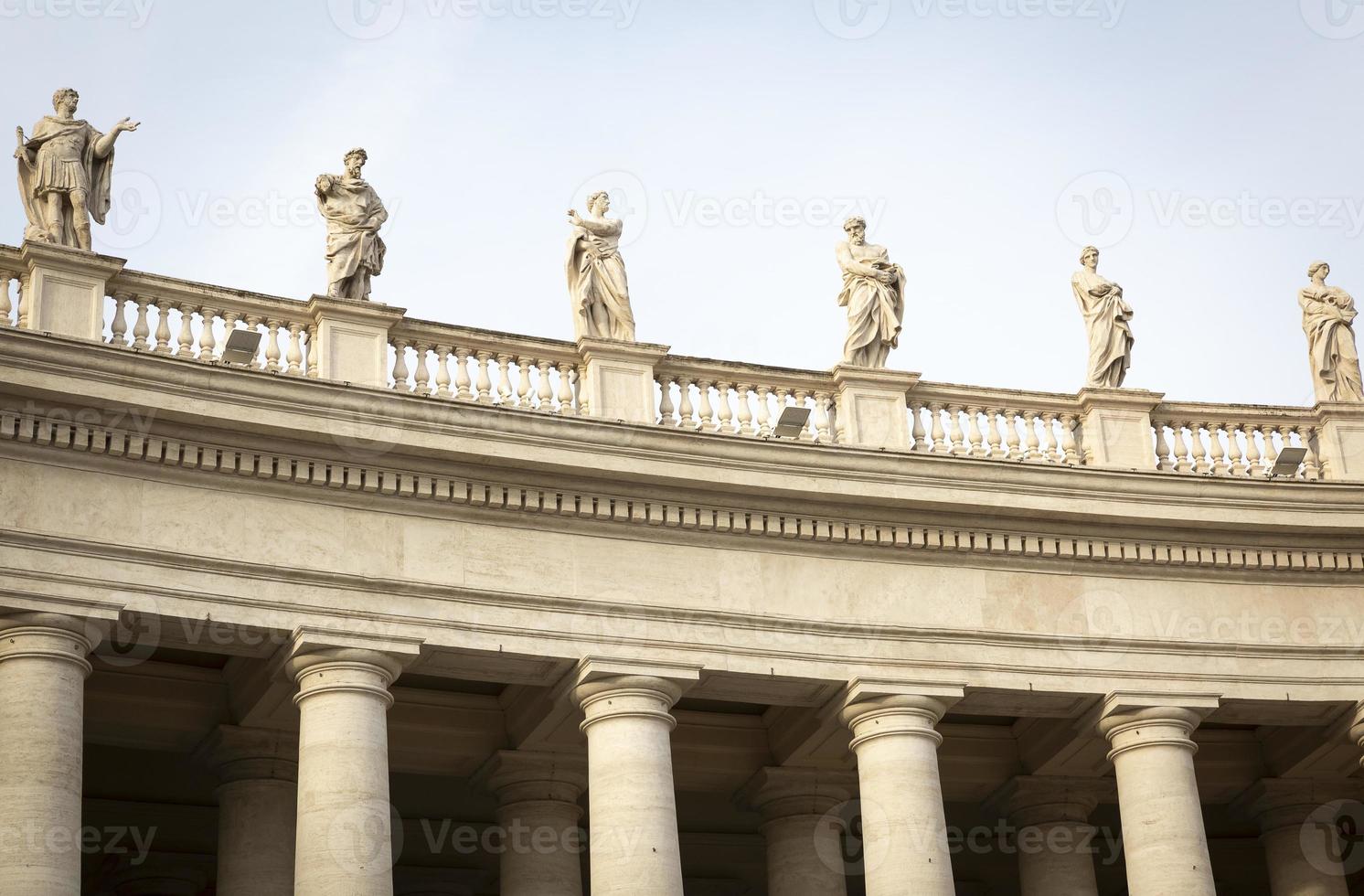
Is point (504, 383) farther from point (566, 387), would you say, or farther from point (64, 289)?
point (64, 289)

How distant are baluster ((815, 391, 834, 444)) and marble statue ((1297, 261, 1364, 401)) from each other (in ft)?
32.7

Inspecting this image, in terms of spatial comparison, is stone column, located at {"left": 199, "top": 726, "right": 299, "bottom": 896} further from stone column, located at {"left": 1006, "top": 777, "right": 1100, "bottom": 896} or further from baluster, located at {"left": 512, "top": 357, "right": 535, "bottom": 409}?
stone column, located at {"left": 1006, "top": 777, "right": 1100, "bottom": 896}

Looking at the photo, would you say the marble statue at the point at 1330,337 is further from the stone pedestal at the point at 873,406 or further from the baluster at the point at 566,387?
the baluster at the point at 566,387

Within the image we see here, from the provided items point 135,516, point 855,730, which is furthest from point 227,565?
point 855,730

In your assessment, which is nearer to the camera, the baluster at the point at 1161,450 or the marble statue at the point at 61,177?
the marble statue at the point at 61,177

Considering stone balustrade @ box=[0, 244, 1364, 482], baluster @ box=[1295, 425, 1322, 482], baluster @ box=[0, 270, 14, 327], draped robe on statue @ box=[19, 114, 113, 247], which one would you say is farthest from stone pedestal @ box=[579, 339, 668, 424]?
baluster @ box=[1295, 425, 1322, 482]

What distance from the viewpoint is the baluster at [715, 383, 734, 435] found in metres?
37.6

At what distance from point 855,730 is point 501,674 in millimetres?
5924

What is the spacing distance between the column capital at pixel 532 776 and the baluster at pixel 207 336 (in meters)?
8.87

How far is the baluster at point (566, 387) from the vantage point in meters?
36.6

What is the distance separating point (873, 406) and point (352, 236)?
9.42m

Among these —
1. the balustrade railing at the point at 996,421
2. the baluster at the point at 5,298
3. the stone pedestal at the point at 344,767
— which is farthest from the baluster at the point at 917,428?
the baluster at the point at 5,298

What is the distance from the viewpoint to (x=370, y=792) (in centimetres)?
3212

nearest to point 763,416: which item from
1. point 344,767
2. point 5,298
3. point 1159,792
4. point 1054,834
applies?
point 1159,792
